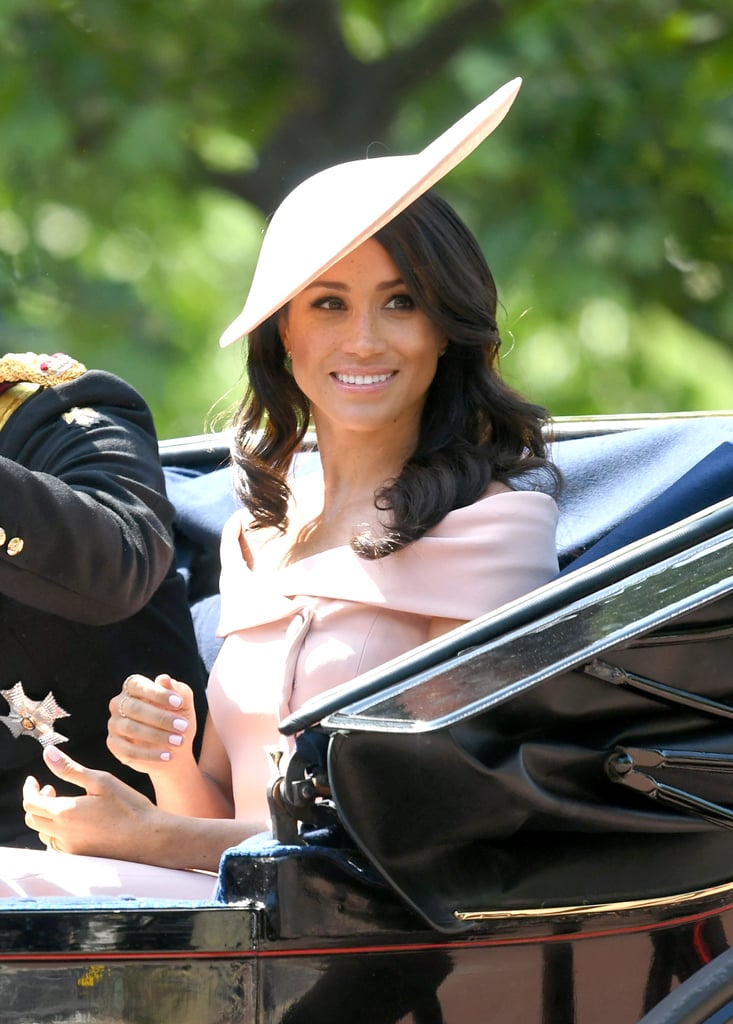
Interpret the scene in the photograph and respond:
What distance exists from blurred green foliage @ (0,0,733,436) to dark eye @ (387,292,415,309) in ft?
10.7

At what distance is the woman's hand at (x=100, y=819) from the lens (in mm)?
2002

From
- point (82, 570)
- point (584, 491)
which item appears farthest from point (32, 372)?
point (584, 491)

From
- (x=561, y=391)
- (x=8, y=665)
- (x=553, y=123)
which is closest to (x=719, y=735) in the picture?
(x=8, y=665)

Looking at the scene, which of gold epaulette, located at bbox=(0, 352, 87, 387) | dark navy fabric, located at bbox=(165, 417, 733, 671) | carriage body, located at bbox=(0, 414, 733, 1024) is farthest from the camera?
dark navy fabric, located at bbox=(165, 417, 733, 671)

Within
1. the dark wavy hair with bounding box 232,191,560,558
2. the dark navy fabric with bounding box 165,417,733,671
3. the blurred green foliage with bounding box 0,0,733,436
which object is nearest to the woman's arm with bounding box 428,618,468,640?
the dark wavy hair with bounding box 232,191,560,558

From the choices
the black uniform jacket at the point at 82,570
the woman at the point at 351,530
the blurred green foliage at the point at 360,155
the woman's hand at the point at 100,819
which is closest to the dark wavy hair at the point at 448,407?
the woman at the point at 351,530

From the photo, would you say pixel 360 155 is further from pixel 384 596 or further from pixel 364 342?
→ pixel 384 596

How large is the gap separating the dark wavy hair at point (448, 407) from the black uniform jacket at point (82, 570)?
23cm

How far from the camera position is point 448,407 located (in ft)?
7.79

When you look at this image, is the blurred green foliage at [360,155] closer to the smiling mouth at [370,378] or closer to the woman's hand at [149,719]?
the smiling mouth at [370,378]

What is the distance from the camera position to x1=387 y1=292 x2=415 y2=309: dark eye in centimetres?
231

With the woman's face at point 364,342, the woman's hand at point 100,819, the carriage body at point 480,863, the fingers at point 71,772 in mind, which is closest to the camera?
the carriage body at point 480,863

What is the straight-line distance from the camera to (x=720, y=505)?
1.78m

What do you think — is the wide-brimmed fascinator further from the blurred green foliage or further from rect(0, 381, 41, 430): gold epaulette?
the blurred green foliage
